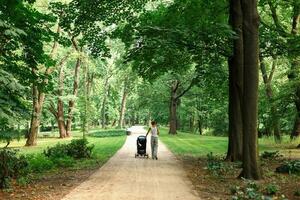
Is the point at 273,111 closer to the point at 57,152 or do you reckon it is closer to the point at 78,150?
the point at 78,150

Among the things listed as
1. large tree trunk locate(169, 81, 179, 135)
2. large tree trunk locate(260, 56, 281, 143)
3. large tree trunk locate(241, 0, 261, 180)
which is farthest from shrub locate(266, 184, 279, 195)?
large tree trunk locate(169, 81, 179, 135)

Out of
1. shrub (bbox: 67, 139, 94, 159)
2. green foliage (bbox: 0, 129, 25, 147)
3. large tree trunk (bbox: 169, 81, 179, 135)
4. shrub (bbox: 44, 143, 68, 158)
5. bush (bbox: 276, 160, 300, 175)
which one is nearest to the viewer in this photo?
green foliage (bbox: 0, 129, 25, 147)

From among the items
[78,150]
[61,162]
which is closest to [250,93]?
[61,162]

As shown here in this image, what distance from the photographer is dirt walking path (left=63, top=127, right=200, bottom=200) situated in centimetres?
1138

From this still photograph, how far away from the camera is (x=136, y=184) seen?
13406 mm

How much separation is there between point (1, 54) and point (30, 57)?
0.96 meters

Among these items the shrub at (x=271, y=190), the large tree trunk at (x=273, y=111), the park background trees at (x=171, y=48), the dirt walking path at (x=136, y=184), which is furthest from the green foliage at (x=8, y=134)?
the large tree trunk at (x=273, y=111)

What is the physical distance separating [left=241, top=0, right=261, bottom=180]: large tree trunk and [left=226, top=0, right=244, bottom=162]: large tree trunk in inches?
171

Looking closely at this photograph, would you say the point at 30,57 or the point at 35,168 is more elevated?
the point at 30,57

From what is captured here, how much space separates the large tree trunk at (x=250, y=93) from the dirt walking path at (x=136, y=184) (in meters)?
2.18

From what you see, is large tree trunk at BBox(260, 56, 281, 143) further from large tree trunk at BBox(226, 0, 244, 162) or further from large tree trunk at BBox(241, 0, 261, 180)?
large tree trunk at BBox(241, 0, 261, 180)

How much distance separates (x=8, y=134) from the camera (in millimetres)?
11242

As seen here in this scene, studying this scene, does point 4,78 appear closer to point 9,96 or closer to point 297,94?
point 9,96

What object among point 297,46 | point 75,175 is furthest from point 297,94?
point 75,175
